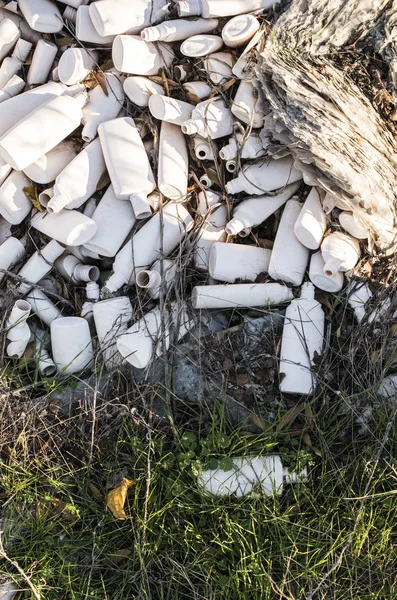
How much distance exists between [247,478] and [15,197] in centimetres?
166

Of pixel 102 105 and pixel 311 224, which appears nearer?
pixel 311 224

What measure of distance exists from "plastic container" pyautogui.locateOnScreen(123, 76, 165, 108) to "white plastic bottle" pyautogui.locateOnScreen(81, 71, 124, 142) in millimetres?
61

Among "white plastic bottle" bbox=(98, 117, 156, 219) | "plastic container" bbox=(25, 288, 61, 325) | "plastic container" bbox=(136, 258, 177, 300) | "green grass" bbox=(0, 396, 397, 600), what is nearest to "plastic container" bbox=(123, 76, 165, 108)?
"white plastic bottle" bbox=(98, 117, 156, 219)

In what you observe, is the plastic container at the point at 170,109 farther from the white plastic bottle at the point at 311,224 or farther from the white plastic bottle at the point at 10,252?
the white plastic bottle at the point at 10,252

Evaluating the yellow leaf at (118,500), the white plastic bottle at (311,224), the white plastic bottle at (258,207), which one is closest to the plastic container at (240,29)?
the white plastic bottle at (258,207)

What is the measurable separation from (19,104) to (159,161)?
735 millimetres

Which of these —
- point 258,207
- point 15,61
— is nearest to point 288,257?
point 258,207

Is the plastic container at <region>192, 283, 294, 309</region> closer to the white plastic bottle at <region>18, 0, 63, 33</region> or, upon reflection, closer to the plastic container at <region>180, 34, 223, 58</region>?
the plastic container at <region>180, 34, 223, 58</region>

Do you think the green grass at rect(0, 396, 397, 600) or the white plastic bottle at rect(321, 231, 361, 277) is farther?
the white plastic bottle at rect(321, 231, 361, 277)

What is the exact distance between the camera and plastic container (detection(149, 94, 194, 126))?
305 centimetres

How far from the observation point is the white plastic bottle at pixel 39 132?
9.81 feet

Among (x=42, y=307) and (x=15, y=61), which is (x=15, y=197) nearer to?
(x=42, y=307)

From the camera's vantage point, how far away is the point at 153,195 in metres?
3.12

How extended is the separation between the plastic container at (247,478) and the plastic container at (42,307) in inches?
40.8
